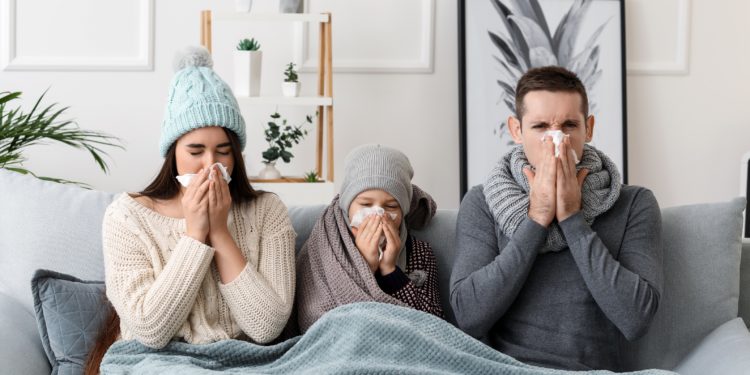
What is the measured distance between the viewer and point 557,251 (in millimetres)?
2055

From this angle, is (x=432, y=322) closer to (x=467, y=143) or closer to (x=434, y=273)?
Result: (x=434, y=273)

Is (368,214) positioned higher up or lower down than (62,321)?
higher up

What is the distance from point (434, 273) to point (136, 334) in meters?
0.71

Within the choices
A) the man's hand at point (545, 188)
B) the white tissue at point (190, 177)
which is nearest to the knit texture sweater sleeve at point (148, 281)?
the white tissue at point (190, 177)

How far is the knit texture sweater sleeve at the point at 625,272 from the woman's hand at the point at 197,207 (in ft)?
2.54

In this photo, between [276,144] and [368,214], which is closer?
[368,214]

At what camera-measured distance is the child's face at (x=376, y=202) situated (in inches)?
84.4

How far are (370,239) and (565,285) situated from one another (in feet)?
1.46

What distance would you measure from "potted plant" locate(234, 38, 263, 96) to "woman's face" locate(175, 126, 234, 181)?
51.4 inches

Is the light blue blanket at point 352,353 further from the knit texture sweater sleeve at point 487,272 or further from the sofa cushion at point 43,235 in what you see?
the sofa cushion at point 43,235

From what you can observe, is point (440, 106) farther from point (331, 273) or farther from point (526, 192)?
point (331, 273)

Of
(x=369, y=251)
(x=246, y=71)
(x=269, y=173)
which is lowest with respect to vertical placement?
(x=369, y=251)

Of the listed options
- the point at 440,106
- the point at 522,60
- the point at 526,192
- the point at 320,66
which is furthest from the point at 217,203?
the point at 522,60

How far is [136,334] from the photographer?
74.4 inches
